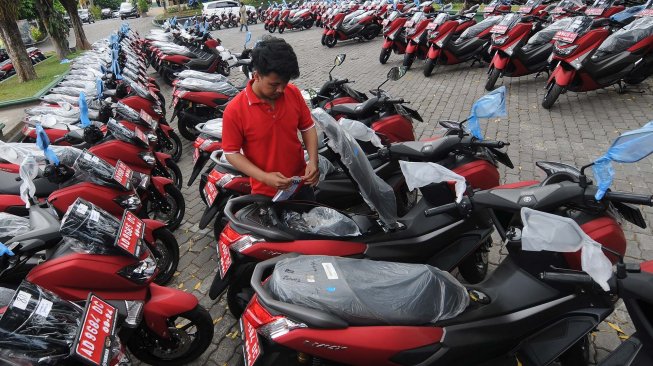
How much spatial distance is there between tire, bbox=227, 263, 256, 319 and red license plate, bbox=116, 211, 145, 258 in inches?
27.0

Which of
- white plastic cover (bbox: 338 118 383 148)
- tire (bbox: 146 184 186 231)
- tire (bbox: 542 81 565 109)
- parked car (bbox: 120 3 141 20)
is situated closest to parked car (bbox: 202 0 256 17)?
parked car (bbox: 120 3 141 20)

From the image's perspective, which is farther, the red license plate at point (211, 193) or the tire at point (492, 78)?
the tire at point (492, 78)

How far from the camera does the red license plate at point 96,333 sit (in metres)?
1.79

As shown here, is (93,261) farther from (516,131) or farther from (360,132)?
(516,131)

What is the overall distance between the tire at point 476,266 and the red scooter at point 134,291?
1972 mm

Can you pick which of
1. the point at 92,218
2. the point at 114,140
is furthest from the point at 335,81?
the point at 92,218

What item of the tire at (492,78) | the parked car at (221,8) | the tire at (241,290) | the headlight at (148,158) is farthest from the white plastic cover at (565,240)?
the parked car at (221,8)

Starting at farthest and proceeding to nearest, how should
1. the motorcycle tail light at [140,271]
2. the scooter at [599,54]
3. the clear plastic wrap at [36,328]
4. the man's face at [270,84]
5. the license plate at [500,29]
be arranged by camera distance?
the license plate at [500,29]
the scooter at [599,54]
the motorcycle tail light at [140,271]
the man's face at [270,84]
the clear plastic wrap at [36,328]

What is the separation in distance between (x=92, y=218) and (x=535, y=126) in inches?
232

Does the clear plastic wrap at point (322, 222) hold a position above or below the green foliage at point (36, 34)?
above

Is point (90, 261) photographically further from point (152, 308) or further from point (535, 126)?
point (535, 126)

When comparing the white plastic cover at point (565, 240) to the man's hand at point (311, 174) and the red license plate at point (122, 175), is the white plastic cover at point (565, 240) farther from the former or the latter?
the red license plate at point (122, 175)

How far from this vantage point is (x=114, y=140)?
434 cm

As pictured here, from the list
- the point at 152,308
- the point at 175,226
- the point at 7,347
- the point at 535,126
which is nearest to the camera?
the point at 7,347
